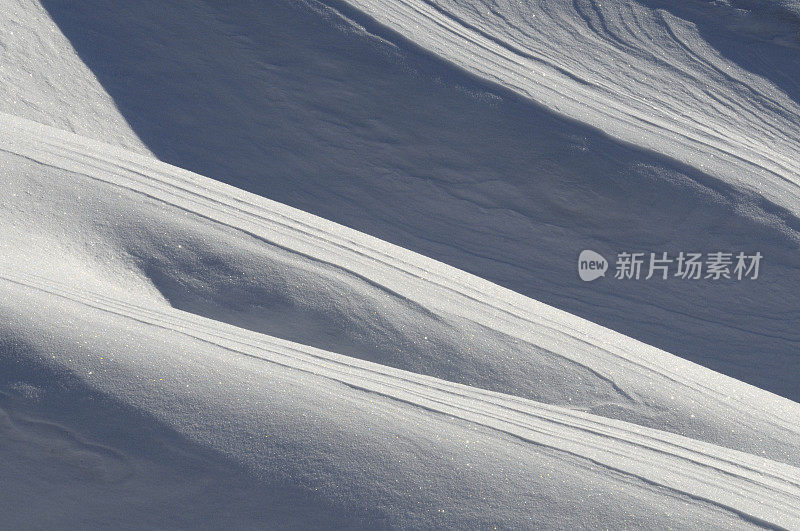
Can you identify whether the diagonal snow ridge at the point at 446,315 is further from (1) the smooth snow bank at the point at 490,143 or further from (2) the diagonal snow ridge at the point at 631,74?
(2) the diagonal snow ridge at the point at 631,74

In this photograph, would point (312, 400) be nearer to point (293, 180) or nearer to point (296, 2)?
point (293, 180)

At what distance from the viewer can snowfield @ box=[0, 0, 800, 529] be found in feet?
6.79

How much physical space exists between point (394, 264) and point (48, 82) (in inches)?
136

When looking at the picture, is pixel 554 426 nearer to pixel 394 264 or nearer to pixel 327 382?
pixel 327 382

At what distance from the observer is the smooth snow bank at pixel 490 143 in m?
5.04

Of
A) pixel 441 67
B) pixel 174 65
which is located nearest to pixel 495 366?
pixel 441 67

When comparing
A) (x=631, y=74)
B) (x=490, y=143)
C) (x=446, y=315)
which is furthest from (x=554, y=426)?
(x=631, y=74)

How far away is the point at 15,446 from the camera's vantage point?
2018 mm

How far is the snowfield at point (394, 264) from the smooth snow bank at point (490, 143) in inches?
0.9

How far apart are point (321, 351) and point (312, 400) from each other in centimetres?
46

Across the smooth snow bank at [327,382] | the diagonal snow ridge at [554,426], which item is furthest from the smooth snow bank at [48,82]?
the diagonal snow ridge at [554,426]

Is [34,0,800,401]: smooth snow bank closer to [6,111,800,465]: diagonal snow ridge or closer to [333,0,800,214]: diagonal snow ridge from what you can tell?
[333,0,800,214]: diagonal snow ridge

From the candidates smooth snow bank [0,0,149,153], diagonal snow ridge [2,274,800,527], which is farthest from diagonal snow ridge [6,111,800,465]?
smooth snow bank [0,0,149,153]

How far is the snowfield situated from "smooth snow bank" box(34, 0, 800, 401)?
0.02m
